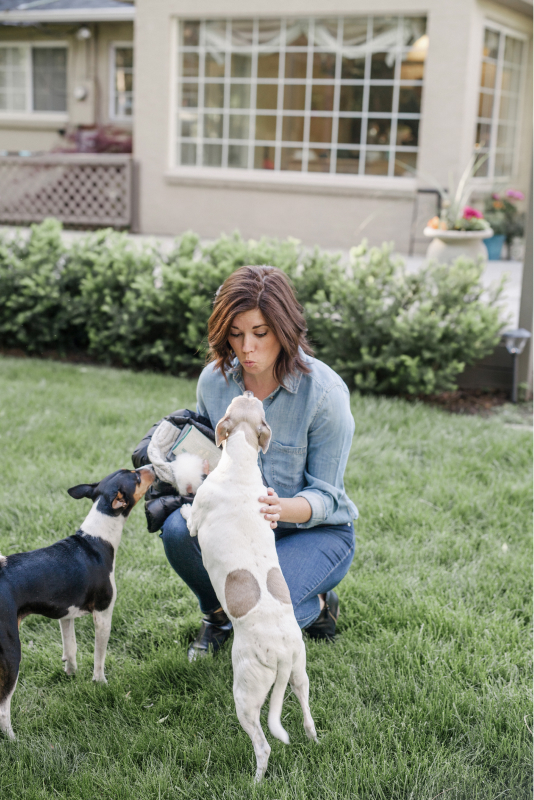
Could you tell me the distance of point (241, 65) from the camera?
39.7 ft

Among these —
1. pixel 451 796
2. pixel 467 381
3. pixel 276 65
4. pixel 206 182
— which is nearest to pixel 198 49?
pixel 276 65

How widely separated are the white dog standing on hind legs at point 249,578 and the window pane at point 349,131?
34.7ft

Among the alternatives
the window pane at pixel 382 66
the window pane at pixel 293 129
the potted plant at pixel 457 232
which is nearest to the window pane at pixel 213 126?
the window pane at pixel 293 129

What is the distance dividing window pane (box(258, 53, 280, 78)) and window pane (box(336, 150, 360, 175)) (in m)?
1.64

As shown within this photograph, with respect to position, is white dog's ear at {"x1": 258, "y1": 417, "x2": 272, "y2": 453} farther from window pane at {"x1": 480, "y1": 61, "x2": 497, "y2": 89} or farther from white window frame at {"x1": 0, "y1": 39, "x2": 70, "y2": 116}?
white window frame at {"x1": 0, "y1": 39, "x2": 70, "y2": 116}

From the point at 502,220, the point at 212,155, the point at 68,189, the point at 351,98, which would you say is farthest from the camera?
the point at 68,189

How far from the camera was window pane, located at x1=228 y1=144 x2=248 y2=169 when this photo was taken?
1243 centimetres

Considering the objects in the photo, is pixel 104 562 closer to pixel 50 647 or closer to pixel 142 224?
pixel 50 647

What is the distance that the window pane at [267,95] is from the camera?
12086 millimetres

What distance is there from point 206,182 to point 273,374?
10473 millimetres

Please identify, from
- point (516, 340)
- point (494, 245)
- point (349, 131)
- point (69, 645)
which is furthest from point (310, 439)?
point (349, 131)

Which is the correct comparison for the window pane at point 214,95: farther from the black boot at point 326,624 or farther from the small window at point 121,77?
the black boot at point 326,624

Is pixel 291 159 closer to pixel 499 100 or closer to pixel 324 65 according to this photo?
pixel 324 65

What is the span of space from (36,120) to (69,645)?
14995mm
